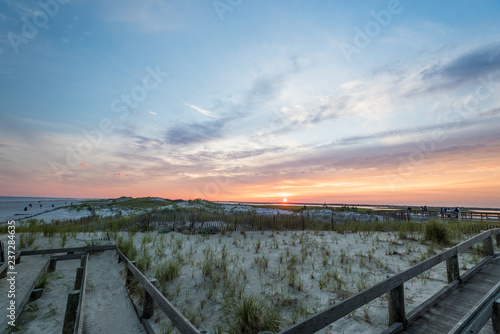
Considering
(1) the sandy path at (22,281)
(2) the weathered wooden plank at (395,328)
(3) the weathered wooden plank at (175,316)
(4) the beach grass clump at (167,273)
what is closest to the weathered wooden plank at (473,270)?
(2) the weathered wooden plank at (395,328)

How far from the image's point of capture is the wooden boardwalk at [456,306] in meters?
4.34

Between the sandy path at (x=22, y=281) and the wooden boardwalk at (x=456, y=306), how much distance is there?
853cm

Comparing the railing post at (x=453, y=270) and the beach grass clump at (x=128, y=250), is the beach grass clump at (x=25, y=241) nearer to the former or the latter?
the beach grass clump at (x=128, y=250)

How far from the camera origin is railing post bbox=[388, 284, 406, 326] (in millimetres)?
4402

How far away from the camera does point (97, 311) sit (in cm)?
643

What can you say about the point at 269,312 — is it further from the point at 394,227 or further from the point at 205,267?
the point at 394,227

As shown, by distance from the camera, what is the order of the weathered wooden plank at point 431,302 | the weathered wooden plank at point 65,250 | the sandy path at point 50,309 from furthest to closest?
the weathered wooden plank at point 65,250, the sandy path at point 50,309, the weathered wooden plank at point 431,302

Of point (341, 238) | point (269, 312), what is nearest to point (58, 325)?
point (269, 312)

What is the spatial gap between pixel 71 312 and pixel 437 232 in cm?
1380

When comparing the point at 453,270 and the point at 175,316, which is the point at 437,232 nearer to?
the point at 453,270

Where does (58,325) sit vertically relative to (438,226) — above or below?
below

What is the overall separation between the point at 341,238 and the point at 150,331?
10.6 meters

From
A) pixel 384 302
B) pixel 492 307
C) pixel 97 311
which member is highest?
pixel 492 307

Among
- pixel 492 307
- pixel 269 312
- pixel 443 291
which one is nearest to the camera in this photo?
pixel 492 307
